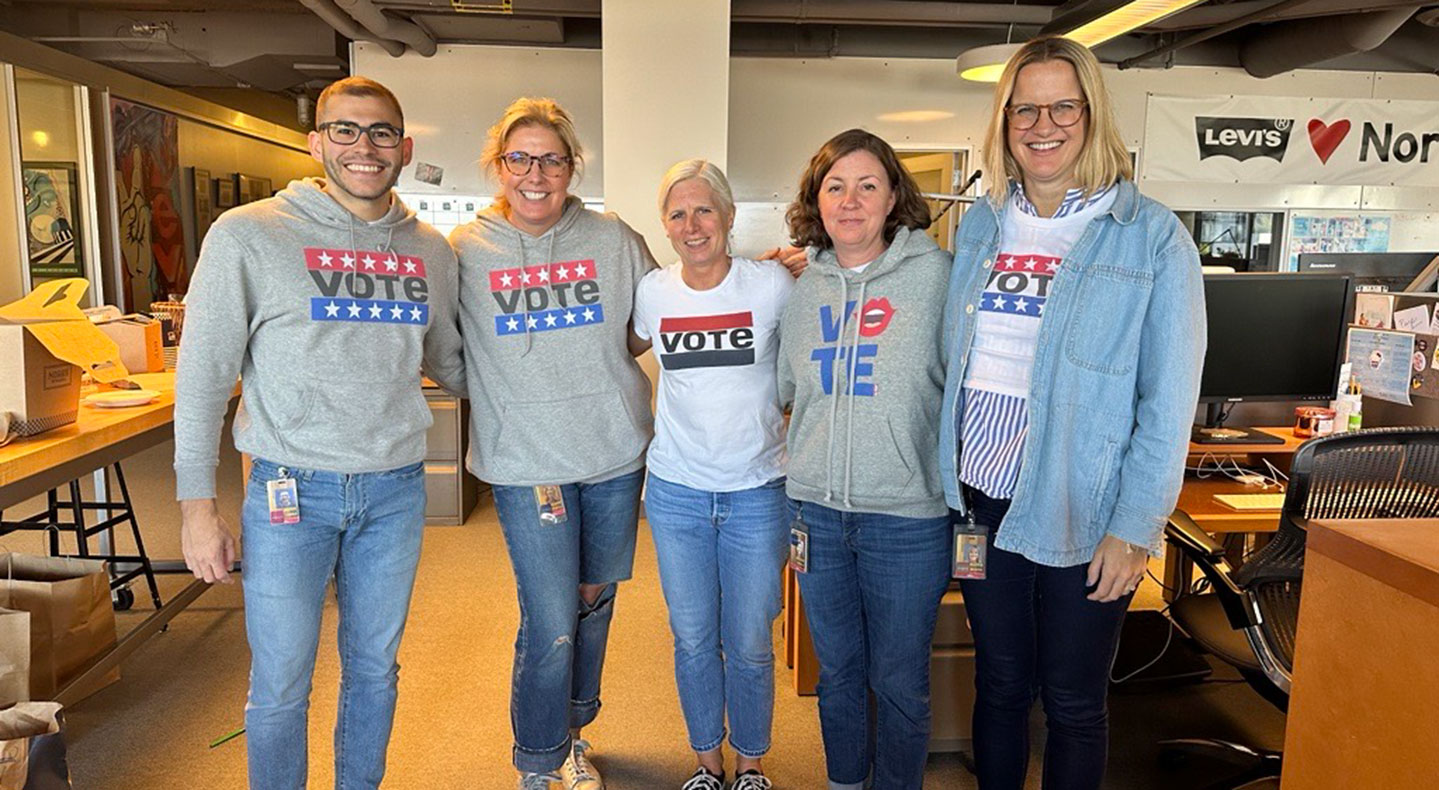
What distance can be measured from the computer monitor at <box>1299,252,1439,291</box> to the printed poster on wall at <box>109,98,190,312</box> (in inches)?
284

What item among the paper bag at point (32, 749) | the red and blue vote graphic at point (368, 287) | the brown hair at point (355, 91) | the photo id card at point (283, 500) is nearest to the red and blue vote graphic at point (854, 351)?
the red and blue vote graphic at point (368, 287)

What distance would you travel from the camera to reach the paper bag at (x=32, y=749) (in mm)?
1644

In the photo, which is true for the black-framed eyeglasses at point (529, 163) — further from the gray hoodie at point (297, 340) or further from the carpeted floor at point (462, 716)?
the carpeted floor at point (462, 716)

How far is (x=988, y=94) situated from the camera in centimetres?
593

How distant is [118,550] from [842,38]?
498cm

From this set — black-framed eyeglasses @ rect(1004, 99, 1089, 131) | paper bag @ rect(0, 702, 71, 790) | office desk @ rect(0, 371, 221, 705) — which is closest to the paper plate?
office desk @ rect(0, 371, 221, 705)

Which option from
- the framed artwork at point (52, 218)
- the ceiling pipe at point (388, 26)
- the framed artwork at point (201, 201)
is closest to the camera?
the ceiling pipe at point (388, 26)

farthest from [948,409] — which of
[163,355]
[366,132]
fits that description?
[163,355]

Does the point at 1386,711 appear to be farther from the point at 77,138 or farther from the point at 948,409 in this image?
the point at 77,138

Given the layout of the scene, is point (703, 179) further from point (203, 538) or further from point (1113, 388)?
point (203, 538)

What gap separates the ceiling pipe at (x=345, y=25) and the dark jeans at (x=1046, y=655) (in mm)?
4339

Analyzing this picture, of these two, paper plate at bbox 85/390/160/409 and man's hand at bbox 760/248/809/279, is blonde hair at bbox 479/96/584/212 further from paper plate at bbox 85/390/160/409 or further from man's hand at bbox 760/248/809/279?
paper plate at bbox 85/390/160/409

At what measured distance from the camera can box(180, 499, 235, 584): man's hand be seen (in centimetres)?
173

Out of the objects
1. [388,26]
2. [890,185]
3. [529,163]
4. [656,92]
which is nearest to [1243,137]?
[656,92]
